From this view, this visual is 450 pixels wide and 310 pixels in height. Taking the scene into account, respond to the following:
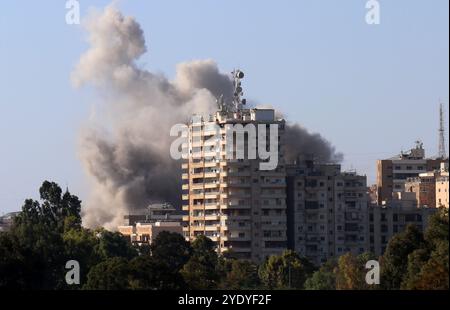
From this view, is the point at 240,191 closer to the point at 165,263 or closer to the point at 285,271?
the point at 285,271

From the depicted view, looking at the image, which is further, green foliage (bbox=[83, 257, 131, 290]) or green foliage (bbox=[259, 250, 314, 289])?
green foliage (bbox=[259, 250, 314, 289])

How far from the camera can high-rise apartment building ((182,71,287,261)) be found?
17500 centimetres

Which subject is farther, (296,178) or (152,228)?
(152,228)

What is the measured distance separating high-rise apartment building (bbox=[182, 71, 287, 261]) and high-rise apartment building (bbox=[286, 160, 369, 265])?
1967mm

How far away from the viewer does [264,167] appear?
6934 inches

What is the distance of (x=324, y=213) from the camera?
584ft

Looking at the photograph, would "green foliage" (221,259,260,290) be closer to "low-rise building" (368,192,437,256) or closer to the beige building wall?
the beige building wall

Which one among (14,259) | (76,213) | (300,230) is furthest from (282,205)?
(14,259)

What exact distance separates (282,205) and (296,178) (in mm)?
3084

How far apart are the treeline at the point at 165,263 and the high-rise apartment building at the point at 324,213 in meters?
19.3

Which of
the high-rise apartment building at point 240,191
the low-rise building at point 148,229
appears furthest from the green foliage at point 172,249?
the low-rise building at point 148,229

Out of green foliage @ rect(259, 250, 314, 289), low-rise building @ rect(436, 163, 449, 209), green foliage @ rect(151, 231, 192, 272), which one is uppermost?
low-rise building @ rect(436, 163, 449, 209)

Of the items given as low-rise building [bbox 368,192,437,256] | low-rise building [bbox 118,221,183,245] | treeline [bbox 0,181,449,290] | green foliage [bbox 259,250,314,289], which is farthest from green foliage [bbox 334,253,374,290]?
low-rise building [bbox 118,221,183,245]
